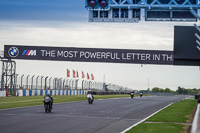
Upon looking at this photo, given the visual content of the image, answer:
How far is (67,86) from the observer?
65.2 metres

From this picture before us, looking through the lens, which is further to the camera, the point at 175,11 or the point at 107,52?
the point at 107,52

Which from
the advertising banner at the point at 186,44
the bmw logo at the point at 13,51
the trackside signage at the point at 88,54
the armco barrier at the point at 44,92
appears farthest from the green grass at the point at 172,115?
the bmw logo at the point at 13,51

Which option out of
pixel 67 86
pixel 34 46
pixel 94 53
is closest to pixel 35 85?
pixel 34 46

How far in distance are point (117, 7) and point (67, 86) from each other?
45.4 m

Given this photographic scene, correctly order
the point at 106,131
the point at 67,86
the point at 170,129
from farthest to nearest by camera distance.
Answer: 1. the point at 67,86
2. the point at 170,129
3. the point at 106,131

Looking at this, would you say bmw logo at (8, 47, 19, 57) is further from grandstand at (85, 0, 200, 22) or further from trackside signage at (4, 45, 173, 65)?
grandstand at (85, 0, 200, 22)

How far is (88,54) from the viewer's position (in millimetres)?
50781

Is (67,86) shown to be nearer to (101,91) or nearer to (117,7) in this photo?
(101,91)

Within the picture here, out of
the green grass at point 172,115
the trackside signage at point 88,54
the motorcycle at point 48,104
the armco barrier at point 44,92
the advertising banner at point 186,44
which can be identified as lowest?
the green grass at point 172,115

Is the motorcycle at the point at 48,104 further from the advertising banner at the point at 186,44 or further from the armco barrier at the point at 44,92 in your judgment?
the armco barrier at the point at 44,92

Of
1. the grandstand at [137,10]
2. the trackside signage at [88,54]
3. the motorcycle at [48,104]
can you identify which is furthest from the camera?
the trackside signage at [88,54]

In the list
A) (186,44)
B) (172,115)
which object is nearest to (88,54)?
(172,115)

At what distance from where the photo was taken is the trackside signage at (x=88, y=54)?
164ft

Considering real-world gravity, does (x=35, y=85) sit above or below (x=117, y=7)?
below
